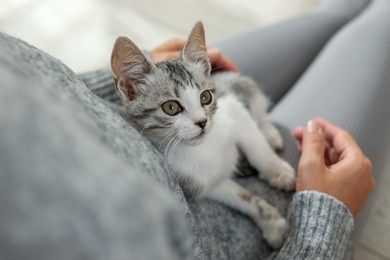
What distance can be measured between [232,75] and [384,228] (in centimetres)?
70

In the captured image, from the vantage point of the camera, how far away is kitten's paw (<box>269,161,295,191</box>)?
0.84m

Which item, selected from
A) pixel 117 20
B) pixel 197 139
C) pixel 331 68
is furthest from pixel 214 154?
pixel 117 20

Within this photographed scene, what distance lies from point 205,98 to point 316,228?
1.02 ft

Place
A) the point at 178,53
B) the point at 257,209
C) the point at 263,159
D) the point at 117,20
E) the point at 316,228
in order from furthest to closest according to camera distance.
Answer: the point at 117,20
the point at 178,53
the point at 263,159
the point at 257,209
the point at 316,228

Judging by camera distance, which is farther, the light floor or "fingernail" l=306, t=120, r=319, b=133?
the light floor

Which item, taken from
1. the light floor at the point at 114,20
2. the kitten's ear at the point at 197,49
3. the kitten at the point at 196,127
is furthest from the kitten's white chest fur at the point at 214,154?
the light floor at the point at 114,20

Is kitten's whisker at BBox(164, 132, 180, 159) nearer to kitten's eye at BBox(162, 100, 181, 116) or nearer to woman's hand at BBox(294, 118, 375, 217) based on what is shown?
kitten's eye at BBox(162, 100, 181, 116)

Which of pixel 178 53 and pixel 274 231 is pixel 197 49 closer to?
pixel 178 53

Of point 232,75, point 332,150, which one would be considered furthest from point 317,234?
point 232,75

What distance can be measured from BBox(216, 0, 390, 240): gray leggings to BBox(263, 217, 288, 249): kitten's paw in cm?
23

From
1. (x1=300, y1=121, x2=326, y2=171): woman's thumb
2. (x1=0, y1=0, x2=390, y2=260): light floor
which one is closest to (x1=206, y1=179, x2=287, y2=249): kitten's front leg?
(x1=300, y1=121, x2=326, y2=171): woman's thumb

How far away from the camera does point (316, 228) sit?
2.20 ft

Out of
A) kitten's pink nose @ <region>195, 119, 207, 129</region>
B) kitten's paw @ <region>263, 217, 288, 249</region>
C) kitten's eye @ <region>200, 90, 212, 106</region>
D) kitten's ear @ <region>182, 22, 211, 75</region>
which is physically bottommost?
kitten's paw @ <region>263, 217, 288, 249</region>

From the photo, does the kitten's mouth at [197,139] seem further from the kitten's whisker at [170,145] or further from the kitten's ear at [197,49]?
the kitten's ear at [197,49]
